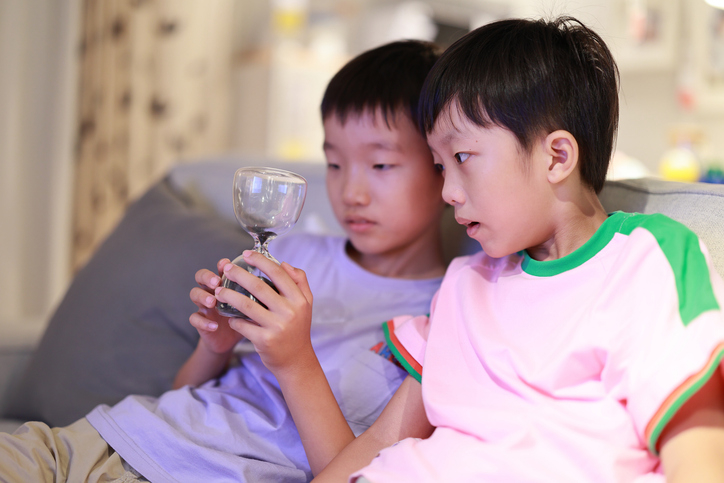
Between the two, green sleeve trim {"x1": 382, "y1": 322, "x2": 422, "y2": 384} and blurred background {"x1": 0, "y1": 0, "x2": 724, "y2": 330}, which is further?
blurred background {"x1": 0, "y1": 0, "x2": 724, "y2": 330}

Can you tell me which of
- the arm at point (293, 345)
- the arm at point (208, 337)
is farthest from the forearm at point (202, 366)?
the arm at point (293, 345)

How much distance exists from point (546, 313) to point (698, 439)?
20 centimetres

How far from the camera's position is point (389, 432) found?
0.81 m

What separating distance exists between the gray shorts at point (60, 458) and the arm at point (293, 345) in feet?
0.79

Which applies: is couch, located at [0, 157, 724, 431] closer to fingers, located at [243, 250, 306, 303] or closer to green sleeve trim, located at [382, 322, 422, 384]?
green sleeve trim, located at [382, 322, 422, 384]

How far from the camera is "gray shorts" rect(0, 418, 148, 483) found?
82 cm

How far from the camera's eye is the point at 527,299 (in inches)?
30.0

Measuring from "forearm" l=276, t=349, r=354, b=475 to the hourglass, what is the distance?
11 cm

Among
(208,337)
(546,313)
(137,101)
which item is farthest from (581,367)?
(137,101)

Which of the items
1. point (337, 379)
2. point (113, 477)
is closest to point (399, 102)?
point (337, 379)

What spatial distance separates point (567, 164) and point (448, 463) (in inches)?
14.7

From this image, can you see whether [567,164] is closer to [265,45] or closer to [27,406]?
[27,406]

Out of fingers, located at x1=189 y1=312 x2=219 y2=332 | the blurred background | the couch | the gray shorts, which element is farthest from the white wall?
fingers, located at x1=189 y1=312 x2=219 y2=332

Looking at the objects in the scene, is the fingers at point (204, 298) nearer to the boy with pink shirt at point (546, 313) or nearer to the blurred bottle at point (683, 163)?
the boy with pink shirt at point (546, 313)
